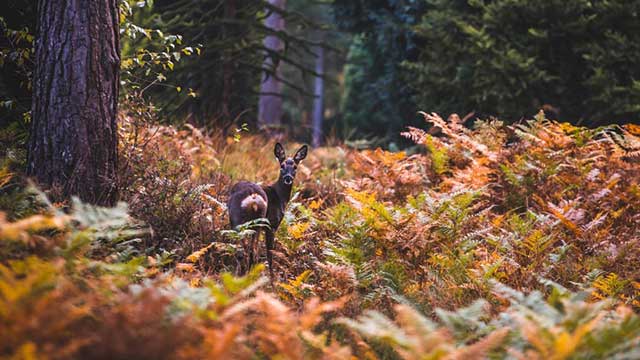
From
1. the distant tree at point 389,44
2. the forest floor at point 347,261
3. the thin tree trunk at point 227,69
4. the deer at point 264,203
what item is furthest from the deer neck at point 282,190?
the distant tree at point 389,44

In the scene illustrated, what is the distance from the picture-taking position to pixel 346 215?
652 cm

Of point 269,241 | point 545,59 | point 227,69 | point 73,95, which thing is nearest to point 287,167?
point 269,241

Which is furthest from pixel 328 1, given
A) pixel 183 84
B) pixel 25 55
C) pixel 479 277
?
pixel 479 277

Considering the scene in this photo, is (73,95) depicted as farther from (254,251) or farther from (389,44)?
(389,44)

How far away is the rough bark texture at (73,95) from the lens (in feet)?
16.8

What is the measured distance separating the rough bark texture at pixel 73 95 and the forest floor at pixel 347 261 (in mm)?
302

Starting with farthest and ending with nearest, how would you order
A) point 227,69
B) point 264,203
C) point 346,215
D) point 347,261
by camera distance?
point 227,69 → point 346,215 → point 264,203 → point 347,261

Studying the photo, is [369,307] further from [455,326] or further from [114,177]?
[114,177]

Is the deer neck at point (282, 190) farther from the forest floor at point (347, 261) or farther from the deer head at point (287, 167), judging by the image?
the forest floor at point (347, 261)

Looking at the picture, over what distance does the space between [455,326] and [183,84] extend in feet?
30.9

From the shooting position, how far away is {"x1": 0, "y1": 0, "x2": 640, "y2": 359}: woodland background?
317cm

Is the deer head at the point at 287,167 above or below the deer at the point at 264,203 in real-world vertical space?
above

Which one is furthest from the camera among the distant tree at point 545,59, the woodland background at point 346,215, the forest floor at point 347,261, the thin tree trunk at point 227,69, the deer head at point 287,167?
the thin tree trunk at point 227,69

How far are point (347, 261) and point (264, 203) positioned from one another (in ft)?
3.30
